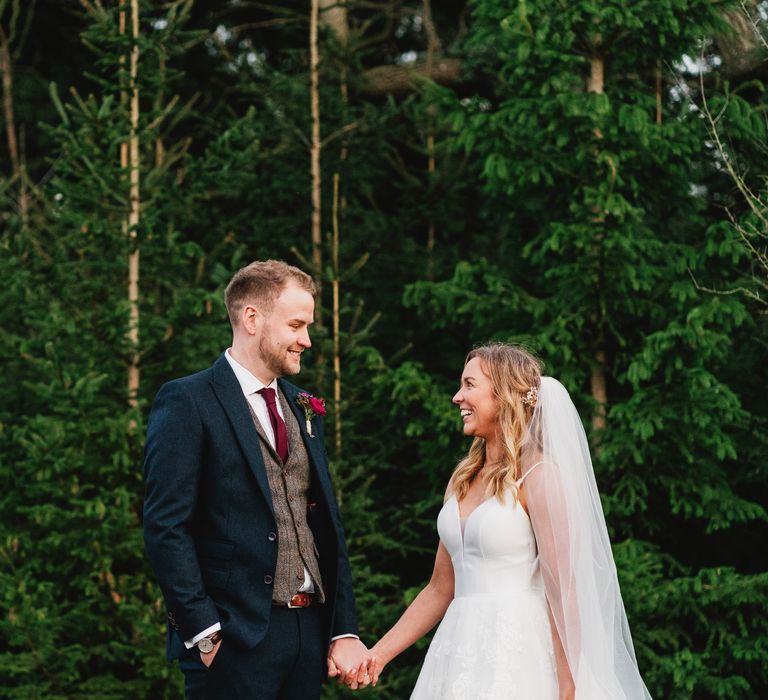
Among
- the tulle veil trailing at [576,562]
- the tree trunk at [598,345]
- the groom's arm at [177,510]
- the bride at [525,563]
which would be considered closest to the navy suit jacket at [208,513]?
the groom's arm at [177,510]

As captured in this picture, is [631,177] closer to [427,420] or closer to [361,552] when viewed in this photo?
[427,420]

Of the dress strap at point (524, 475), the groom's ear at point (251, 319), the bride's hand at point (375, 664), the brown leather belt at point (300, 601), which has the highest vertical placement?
the groom's ear at point (251, 319)

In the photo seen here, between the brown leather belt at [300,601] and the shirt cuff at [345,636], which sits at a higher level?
the brown leather belt at [300,601]

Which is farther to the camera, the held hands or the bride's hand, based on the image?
the bride's hand

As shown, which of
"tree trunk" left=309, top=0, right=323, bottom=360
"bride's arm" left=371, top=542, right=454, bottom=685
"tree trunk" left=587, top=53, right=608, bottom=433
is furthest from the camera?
"tree trunk" left=309, top=0, right=323, bottom=360

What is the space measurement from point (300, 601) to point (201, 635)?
41 centimetres

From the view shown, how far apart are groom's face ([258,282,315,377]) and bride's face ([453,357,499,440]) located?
62cm

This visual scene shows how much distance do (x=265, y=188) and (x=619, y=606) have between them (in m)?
5.43

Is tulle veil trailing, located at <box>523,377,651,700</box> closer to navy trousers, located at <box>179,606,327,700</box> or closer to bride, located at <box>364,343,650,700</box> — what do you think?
bride, located at <box>364,343,650,700</box>

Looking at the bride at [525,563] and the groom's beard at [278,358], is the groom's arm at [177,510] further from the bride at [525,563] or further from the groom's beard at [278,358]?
the bride at [525,563]

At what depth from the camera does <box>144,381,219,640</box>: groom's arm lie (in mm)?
3350

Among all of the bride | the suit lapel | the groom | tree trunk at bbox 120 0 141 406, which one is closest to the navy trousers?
the groom

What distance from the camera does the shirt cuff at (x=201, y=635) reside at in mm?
3375

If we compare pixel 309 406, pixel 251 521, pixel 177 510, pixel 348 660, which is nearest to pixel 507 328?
pixel 309 406
